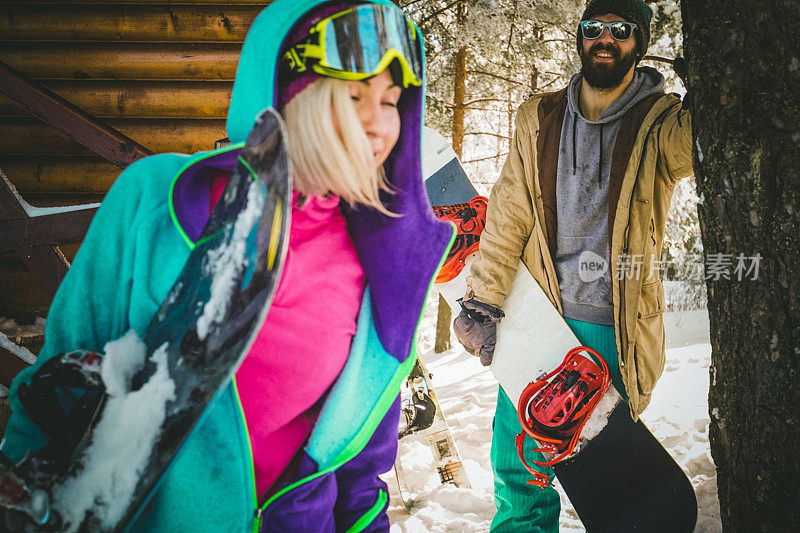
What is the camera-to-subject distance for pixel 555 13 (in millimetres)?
5586

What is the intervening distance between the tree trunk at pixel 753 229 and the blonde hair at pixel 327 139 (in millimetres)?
1166

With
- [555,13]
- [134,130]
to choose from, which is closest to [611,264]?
[134,130]

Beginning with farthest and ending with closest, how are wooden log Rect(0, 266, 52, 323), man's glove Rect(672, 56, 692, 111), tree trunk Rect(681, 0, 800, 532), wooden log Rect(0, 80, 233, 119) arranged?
wooden log Rect(0, 266, 52, 323) → wooden log Rect(0, 80, 233, 119) → man's glove Rect(672, 56, 692, 111) → tree trunk Rect(681, 0, 800, 532)

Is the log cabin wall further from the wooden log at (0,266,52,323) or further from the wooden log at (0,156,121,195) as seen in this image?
the wooden log at (0,266,52,323)

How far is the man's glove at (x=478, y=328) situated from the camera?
2227 mm

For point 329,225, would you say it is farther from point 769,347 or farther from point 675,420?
point 675,420

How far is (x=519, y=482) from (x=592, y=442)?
1.34ft

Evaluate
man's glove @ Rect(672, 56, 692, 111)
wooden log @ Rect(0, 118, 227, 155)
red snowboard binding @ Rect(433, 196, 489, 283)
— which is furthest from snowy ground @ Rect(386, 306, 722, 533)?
wooden log @ Rect(0, 118, 227, 155)

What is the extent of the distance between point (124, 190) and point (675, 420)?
4.29 m

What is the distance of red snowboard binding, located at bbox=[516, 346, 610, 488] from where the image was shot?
2.00 m

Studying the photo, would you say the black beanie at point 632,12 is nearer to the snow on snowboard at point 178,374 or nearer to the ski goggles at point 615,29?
the ski goggles at point 615,29

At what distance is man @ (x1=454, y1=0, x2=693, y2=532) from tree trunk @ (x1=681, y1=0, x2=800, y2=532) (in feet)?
1.17

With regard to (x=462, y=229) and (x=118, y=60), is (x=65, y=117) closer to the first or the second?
(x=118, y=60)

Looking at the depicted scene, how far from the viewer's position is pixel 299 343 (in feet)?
2.99
